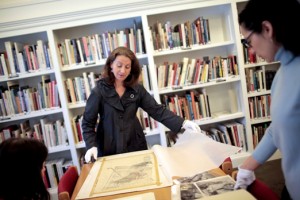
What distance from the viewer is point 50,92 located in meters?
2.80

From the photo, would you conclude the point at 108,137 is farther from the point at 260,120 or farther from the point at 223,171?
the point at 260,120

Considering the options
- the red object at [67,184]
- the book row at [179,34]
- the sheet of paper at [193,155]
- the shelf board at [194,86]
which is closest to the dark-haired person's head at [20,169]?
the red object at [67,184]

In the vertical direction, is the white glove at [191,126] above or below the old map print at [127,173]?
above

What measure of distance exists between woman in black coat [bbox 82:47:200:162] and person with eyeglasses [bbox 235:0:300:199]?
0.90 meters

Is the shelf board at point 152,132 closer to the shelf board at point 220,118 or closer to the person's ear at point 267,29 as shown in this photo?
the shelf board at point 220,118

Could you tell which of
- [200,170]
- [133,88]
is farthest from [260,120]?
[200,170]

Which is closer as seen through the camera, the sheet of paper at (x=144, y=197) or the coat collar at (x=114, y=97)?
the sheet of paper at (x=144, y=197)

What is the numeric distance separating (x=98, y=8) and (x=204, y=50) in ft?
4.37

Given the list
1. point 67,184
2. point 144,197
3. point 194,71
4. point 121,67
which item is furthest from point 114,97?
point 194,71

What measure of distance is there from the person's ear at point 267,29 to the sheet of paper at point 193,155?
0.65 metres

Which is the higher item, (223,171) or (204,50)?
(204,50)

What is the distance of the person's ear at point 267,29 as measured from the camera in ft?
2.76

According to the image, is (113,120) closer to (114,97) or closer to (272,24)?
(114,97)

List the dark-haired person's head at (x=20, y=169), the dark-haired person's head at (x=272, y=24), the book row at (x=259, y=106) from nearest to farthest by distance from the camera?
the dark-haired person's head at (x=272, y=24), the dark-haired person's head at (x=20, y=169), the book row at (x=259, y=106)
